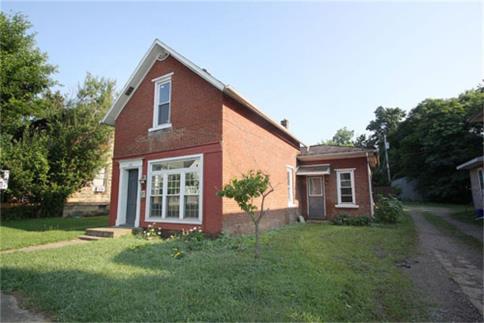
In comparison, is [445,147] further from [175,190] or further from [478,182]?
[175,190]

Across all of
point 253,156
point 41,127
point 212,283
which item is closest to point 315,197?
point 253,156

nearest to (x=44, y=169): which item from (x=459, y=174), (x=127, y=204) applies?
(x=127, y=204)

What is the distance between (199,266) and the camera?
537 centimetres

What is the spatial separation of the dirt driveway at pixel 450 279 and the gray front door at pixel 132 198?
386 inches

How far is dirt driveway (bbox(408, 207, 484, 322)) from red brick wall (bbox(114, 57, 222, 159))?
650cm

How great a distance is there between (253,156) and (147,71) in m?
5.91

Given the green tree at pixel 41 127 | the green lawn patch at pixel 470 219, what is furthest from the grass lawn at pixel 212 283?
the green tree at pixel 41 127

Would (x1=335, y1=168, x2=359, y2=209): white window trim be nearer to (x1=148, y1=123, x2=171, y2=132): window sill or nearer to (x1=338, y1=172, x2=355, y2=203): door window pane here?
(x1=338, y1=172, x2=355, y2=203): door window pane

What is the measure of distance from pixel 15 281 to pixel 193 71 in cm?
761

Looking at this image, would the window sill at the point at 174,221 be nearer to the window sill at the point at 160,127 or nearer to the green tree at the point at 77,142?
the window sill at the point at 160,127

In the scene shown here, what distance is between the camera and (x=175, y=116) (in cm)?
978

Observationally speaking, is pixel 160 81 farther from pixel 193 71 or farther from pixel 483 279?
pixel 483 279

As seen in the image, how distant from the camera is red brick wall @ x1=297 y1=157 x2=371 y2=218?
13656mm

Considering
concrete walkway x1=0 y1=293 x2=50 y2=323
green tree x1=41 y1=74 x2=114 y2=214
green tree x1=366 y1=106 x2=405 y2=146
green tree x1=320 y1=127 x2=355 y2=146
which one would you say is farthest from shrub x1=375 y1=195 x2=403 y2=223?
green tree x1=320 y1=127 x2=355 y2=146
